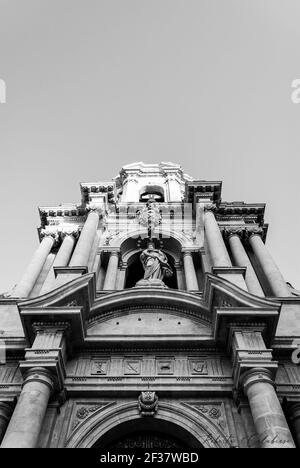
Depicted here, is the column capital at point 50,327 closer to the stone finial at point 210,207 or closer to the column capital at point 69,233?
the column capital at point 69,233

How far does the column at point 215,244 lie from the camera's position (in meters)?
16.0

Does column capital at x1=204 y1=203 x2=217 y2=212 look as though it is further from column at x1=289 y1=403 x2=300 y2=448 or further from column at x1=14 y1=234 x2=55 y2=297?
column at x1=289 y1=403 x2=300 y2=448

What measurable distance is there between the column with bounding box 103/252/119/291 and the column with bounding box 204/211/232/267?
3.91m

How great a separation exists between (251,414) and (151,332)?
3.57m

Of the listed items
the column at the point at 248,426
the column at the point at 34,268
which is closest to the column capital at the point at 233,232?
the column at the point at 34,268

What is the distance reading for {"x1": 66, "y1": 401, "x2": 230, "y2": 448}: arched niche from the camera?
10.2 meters

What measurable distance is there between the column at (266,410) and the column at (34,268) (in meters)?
9.13

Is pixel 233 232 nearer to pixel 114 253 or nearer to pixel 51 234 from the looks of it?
pixel 114 253
